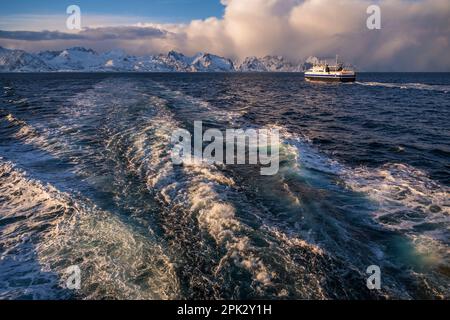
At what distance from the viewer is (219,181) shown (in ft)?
47.3

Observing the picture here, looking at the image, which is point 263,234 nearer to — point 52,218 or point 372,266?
point 372,266
